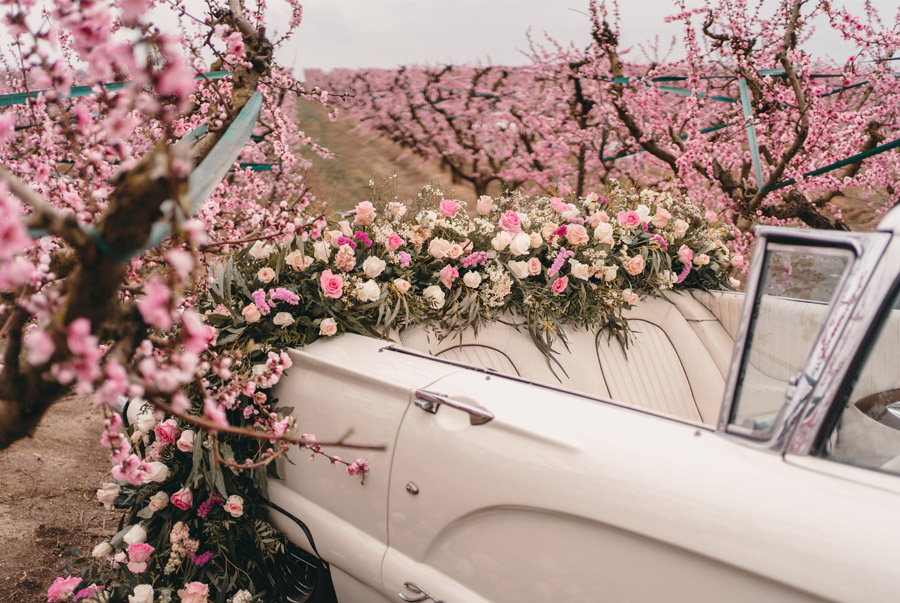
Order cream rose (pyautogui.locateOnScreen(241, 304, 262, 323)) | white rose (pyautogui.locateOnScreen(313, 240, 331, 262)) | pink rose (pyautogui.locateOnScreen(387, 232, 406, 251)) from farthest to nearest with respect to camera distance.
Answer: pink rose (pyautogui.locateOnScreen(387, 232, 406, 251)) → white rose (pyautogui.locateOnScreen(313, 240, 331, 262)) → cream rose (pyautogui.locateOnScreen(241, 304, 262, 323))

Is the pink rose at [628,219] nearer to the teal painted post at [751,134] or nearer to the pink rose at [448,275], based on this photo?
the pink rose at [448,275]

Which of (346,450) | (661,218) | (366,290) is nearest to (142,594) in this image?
(346,450)

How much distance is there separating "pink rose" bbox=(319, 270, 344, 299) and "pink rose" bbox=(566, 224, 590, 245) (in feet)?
3.70

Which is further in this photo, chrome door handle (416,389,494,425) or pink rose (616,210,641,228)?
pink rose (616,210,641,228)

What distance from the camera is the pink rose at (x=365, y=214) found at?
7.90ft

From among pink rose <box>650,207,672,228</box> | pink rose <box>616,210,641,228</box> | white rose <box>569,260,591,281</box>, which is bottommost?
white rose <box>569,260,591,281</box>

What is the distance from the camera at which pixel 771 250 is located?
51.1 inches

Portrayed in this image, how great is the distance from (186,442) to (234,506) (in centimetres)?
27

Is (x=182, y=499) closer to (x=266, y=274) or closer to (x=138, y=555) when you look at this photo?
(x=138, y=555)

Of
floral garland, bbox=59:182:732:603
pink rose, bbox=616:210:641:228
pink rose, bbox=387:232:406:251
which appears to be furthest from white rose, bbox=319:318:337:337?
pink rose, bbox=616:210:641:228

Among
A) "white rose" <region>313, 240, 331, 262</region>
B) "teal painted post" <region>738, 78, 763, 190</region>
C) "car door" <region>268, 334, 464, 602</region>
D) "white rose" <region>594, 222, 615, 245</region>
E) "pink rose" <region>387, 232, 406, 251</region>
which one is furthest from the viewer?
"teal painted post" <region>738, 78, 763, 190</region>

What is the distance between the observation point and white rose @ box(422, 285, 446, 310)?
236cm

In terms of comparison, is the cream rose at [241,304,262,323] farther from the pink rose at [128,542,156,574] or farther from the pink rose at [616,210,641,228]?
the pink rose at [616,210,641,228]

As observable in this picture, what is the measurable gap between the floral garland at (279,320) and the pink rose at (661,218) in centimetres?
35
